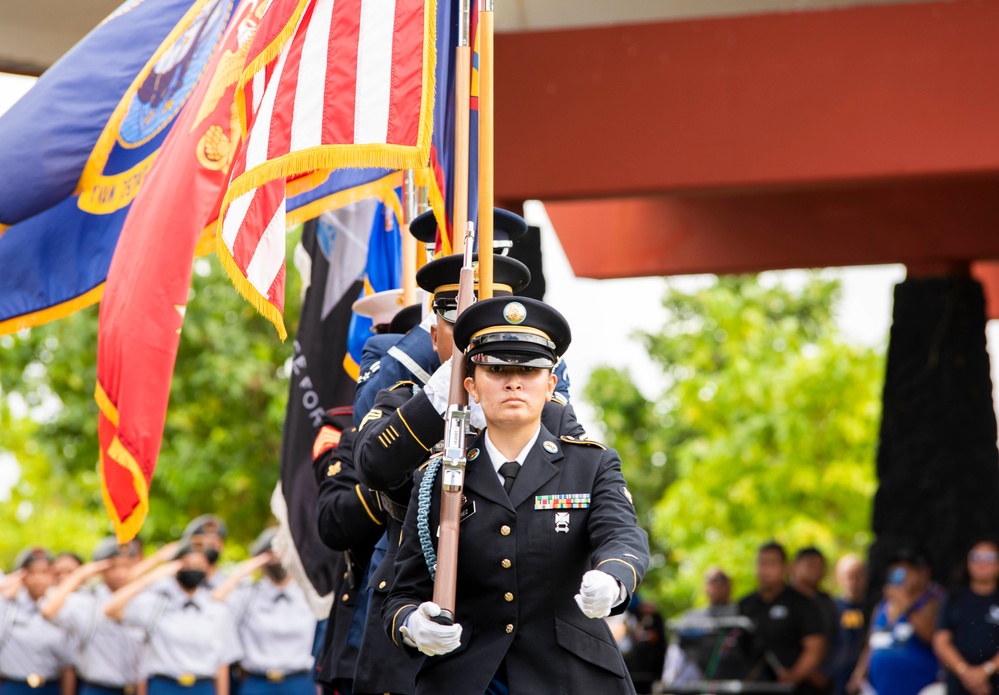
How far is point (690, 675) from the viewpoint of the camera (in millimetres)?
12125

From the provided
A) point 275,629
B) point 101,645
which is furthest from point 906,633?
point 101,645

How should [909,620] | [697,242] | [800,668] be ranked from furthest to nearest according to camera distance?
[697,242] < [800,668] < [909,620]

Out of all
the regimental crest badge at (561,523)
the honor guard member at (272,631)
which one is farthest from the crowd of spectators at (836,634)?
the regimental crest badge at (561,523)

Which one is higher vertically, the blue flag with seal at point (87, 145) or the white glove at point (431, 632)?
the blue flag with seal at point (87, 145)

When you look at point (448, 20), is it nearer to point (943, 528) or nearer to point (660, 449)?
point (943, 528)

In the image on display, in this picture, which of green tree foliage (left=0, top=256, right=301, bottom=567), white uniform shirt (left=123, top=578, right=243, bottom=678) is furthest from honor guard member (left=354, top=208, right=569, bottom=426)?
green tree foliage (left=0, top=256, right=301, bottom=567)

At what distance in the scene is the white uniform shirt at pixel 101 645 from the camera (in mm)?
10633

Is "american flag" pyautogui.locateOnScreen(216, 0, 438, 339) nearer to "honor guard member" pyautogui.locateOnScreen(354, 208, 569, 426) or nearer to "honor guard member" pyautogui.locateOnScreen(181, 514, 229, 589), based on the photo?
"honor guard member" pyautogui.locateOnScreen(354, 208, 569, 426)

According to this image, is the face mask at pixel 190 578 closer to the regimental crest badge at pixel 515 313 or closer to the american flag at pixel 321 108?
the american flag at pixel 321 108

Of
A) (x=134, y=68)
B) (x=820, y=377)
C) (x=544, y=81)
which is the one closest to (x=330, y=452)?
(x=134, y=68)

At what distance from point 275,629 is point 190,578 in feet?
2.67

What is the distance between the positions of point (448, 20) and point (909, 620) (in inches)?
235

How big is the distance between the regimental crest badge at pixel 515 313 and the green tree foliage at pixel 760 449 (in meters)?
23.3

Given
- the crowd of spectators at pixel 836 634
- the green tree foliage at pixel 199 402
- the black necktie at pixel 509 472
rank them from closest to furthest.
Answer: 1. the black necktie at pixel 509 472
2. the crowd of spectators at pixel 836 634
3. the green tree foliage at pixel 199 402
